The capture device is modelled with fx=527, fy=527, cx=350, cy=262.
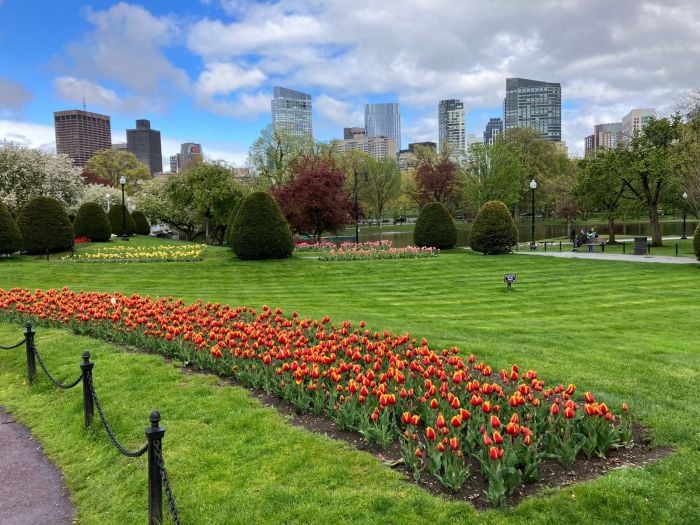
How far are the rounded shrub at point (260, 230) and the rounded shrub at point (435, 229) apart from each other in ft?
27.5

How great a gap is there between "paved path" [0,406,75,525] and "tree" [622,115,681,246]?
3119 cm

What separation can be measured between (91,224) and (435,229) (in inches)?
873

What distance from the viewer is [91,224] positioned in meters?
34.3

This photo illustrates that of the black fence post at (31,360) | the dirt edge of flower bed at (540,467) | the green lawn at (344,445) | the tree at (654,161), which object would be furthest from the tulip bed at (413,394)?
the tree at (654,161)

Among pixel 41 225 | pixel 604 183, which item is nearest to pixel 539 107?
pixel 604 183

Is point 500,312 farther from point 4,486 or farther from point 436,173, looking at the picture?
point 436,173

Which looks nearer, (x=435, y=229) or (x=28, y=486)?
(x=28, y=486)

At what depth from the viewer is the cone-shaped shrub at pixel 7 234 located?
24219mm

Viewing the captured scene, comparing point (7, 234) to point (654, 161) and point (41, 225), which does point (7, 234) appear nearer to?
point (41, 225)

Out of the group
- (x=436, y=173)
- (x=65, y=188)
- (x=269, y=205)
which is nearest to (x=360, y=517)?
(x=269, y=205)

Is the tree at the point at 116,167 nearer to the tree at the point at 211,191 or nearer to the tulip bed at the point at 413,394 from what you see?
the tree at the point at 211,191

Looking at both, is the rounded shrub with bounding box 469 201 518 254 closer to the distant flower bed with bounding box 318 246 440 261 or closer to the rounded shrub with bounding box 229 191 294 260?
the distant flower bed with bounding box 318 246 440 261

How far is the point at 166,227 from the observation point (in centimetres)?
6266

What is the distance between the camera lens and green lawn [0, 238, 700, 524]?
3.82 m
